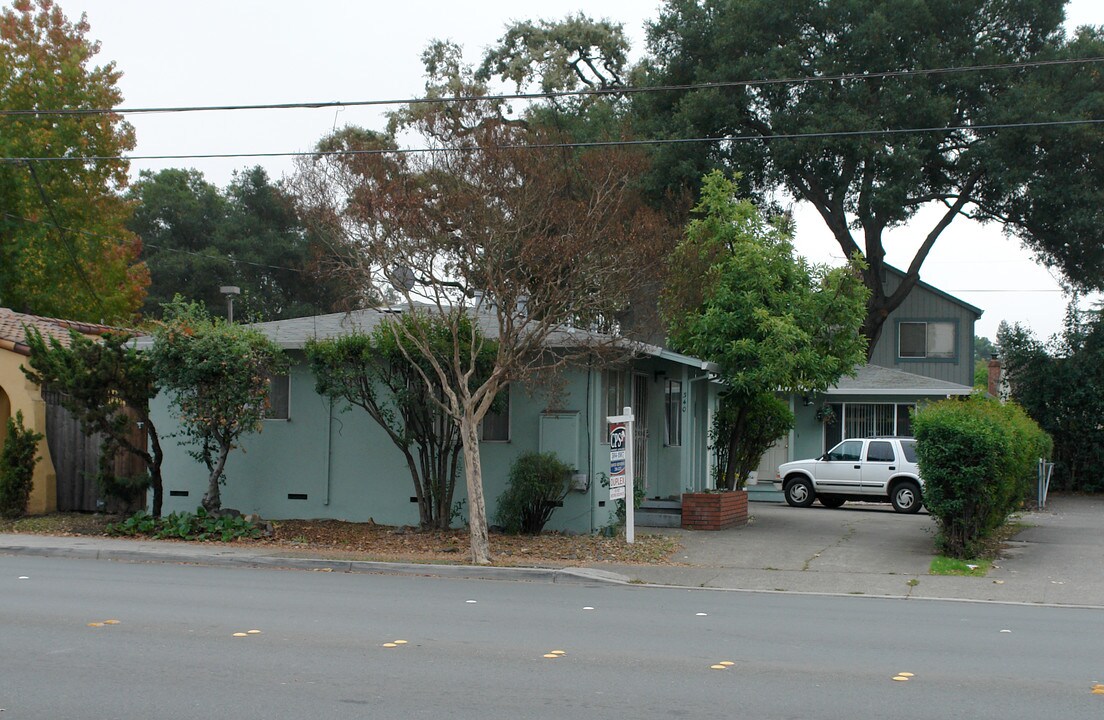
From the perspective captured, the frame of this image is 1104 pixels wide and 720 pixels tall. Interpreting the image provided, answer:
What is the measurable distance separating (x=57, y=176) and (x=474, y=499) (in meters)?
22.4

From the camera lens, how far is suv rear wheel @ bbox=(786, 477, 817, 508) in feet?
88.7

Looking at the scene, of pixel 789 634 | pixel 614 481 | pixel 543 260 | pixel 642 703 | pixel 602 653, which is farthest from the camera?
pixel 614 481

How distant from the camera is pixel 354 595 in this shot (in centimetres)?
1253

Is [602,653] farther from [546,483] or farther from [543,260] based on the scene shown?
[546,483]

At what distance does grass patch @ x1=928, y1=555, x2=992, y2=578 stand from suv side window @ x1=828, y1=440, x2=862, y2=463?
10.1 metres

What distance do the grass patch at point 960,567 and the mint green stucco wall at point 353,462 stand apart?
5.38 m

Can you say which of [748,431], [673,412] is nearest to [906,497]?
[748,431]

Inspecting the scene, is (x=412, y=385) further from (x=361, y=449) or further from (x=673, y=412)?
(x=673, y=412)

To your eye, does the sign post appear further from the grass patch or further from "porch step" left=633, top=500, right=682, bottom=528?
the grass patch

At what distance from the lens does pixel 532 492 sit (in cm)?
1780

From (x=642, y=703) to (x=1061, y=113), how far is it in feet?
99.7

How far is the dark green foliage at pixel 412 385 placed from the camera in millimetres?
17219

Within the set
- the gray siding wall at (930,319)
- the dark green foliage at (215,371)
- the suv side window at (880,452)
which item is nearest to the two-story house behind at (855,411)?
the suv side window at (880,452)

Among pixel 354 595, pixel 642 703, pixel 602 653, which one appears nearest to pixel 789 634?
pixel 602 653
